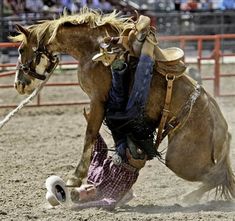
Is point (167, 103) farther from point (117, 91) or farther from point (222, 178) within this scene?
point (222, 178)

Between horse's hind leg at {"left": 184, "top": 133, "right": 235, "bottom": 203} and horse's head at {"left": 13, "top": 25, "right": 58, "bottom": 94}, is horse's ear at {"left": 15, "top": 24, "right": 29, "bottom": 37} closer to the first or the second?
horse's head at {"left": 13, "top": 25, "right": 58, "bottom": 94}

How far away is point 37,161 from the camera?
727cm

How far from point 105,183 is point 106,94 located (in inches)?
27.5

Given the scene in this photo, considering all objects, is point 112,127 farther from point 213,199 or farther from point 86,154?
point 213,199

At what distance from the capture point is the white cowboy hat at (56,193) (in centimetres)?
486

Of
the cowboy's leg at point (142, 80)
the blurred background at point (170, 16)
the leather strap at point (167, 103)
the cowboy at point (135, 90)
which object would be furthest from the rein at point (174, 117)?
the blurred background at point (170, 16)

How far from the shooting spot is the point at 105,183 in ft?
17.3

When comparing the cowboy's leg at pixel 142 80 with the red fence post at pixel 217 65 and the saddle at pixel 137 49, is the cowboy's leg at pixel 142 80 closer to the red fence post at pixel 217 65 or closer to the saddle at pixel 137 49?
the saddle at pixel 137 49

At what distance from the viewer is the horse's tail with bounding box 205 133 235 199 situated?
17.3 ft

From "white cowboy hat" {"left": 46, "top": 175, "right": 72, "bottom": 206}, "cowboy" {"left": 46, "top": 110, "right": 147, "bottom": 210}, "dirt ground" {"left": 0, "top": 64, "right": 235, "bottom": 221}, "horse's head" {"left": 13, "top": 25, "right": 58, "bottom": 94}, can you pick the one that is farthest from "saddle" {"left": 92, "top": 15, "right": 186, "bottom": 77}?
"dirt ground" {"left": 0, "top": 64, "right": 235, "bottom": 221}

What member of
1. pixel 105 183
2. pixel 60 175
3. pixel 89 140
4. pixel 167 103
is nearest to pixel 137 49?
pixel 167 103

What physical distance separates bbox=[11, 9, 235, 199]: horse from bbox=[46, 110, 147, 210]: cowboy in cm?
15

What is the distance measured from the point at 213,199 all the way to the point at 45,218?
152 cm

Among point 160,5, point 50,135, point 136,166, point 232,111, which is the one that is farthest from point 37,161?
point 160,5
